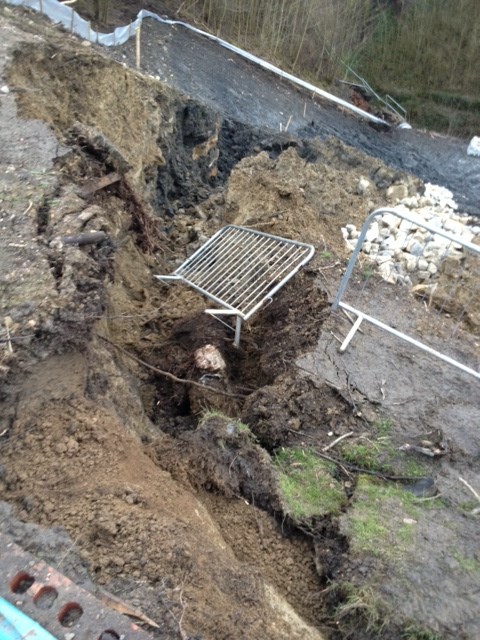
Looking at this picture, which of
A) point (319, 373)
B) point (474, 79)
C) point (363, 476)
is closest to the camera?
point (363, 476)

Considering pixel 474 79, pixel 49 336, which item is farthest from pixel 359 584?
pixel 474 79

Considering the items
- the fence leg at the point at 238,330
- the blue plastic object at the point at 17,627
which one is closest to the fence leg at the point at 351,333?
the fence leg at the point at 238,330

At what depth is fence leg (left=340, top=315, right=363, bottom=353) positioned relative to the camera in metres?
4.45

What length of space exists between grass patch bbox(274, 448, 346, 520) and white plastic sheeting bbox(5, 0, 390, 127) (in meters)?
7.66

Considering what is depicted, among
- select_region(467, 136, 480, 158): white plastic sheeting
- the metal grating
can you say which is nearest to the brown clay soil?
the metal grating

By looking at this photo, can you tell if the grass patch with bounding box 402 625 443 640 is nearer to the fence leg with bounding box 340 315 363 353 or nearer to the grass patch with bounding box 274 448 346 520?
the grass patch with bounding box 274 448 346 520

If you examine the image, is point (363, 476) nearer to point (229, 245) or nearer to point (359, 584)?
point (359, 584)

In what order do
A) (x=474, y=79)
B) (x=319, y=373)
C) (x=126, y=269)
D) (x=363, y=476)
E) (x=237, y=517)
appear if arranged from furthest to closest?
(x=474, y=79)
(x=126, y=269)
(x=319, y=373)
(x=363, y=476)
(x=237, y=517)

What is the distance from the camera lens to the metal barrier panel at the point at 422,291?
4.67 m

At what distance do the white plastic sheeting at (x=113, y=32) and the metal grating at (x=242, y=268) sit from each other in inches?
198

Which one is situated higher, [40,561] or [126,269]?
[40,561]

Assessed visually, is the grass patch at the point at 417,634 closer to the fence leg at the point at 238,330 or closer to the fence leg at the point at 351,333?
the fence leg at the point at 351,333

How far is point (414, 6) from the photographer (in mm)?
14367

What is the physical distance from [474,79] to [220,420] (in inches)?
548
